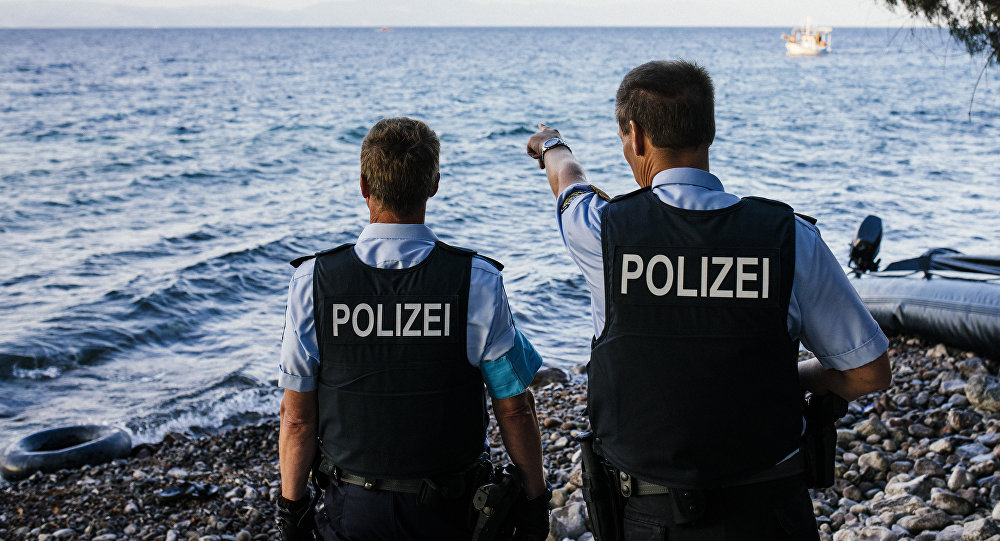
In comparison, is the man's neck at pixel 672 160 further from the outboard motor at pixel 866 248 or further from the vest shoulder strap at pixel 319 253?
the outboard motor at pixel 866 248

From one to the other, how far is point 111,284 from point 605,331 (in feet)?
35.9

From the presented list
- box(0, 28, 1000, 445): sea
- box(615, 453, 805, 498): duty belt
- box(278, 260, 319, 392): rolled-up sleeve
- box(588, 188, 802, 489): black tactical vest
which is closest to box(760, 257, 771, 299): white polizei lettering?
box(588, 188, 802, 489): black tactical vest

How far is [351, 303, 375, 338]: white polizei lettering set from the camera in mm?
2375

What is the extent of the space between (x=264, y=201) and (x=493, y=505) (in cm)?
1570

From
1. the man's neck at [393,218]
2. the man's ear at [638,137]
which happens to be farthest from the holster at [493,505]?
the man's ear at [638,137]

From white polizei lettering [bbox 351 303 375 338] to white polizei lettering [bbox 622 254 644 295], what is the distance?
77cm

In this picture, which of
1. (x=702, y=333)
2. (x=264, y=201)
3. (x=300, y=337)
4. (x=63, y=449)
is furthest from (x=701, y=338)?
(x=264, y=201)

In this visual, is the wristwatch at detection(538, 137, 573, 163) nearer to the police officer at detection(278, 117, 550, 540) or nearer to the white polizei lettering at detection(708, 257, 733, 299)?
the police officer at detection(278, 117, 550, 540)

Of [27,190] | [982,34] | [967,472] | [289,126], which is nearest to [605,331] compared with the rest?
[967,472]

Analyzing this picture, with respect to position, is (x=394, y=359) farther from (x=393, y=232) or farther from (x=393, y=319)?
(x=393, y=232)

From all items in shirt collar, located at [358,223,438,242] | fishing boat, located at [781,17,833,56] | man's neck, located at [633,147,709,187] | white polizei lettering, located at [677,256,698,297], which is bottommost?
white polizei lettering, located at [677,256,698,297]

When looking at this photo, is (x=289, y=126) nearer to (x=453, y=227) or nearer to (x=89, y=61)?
(x=453, y=227)

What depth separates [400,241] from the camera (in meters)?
2.46

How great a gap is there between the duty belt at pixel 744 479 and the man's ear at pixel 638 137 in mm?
971
